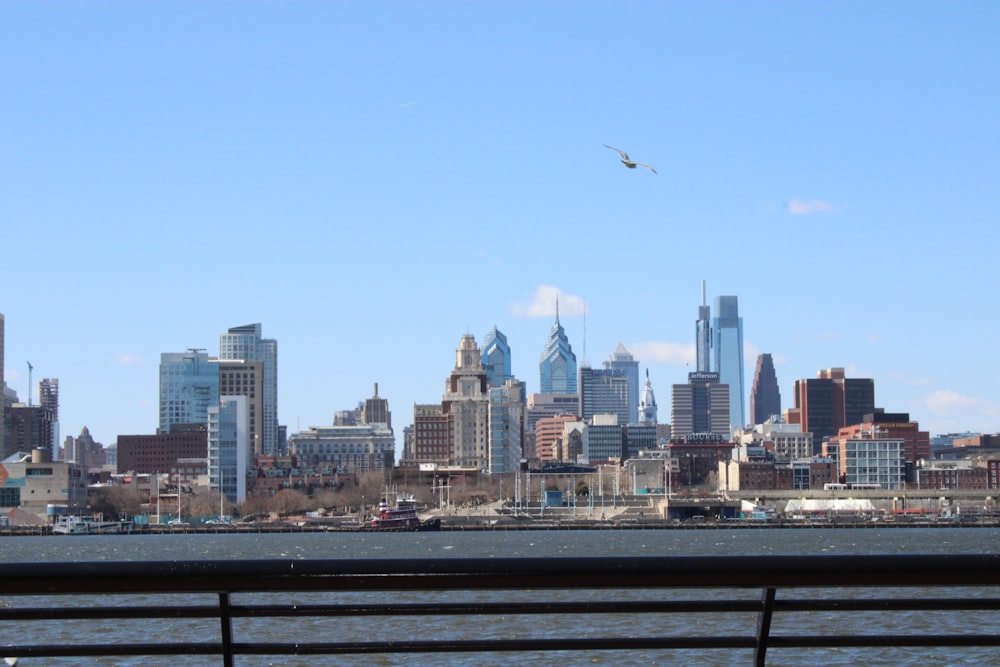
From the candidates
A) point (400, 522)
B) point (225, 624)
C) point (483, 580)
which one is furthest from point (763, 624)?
point (400, 522)

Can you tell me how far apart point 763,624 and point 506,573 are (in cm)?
105

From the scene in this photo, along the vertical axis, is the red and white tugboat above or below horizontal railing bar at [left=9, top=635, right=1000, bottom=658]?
below

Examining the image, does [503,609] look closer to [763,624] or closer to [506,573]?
[506,573]

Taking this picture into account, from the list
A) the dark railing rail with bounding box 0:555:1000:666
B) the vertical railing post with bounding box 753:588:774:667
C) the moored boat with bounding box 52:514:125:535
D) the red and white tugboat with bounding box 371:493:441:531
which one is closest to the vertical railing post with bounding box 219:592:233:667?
the dark railing rail with bounding box 0:555:1000:666

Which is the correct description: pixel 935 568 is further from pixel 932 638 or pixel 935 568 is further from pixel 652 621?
pixel 652 621

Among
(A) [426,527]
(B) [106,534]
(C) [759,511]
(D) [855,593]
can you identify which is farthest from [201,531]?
(D) [855,593]

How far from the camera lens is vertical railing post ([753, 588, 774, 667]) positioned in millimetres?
5746

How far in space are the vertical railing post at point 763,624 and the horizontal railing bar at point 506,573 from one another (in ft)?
0.62

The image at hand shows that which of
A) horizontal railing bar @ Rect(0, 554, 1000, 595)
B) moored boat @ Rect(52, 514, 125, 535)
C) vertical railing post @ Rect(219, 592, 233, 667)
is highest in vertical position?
horizontal railing bar @ Rect(0, 554, 1000, 595)

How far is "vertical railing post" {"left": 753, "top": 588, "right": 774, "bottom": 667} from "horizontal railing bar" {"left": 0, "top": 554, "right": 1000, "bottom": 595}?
0.62 feet

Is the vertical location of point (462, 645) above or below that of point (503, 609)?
below

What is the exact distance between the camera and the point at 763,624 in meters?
5.87

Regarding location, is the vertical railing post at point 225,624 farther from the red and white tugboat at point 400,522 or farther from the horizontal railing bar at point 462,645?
the red and white tugboat at point 400,522

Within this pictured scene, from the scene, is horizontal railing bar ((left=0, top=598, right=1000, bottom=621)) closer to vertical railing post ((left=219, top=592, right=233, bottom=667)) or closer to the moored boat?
vertical railing post ((left=219, top=592, right=233, bottom=667))
